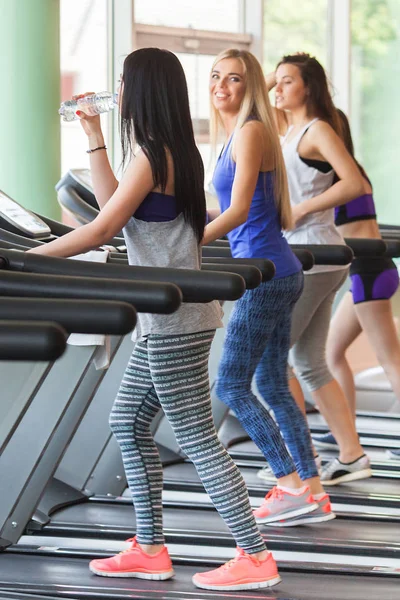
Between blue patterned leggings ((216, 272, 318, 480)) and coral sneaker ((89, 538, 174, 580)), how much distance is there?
19.6 inches

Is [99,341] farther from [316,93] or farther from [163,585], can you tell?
[316,93]

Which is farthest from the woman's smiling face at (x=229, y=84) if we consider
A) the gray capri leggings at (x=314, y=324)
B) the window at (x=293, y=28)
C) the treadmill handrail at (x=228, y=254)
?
the window at (x=293, y=28)

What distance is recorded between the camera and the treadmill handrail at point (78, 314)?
1.31 metres

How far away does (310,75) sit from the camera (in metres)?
3.43

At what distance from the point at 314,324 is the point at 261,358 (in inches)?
18.3

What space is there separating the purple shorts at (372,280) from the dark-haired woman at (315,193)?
1.25 ft

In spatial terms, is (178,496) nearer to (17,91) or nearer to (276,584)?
(276,584)

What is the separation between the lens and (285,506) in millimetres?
3045

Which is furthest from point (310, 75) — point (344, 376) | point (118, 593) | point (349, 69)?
point (349, 69)

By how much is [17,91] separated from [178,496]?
1.94 metres

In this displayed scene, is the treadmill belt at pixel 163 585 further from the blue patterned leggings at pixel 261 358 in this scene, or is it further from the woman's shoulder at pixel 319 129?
the woman's shoulder at pixel 319 129

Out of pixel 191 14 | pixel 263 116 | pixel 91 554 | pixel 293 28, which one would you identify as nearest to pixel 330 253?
pixel 263 116

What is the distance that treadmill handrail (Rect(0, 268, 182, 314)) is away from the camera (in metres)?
1.49

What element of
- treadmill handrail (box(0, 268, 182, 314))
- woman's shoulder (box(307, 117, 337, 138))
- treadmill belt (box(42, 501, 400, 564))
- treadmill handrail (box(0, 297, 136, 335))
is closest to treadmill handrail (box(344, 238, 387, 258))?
woman's shoulder (box(307, 117, 337, 138))
